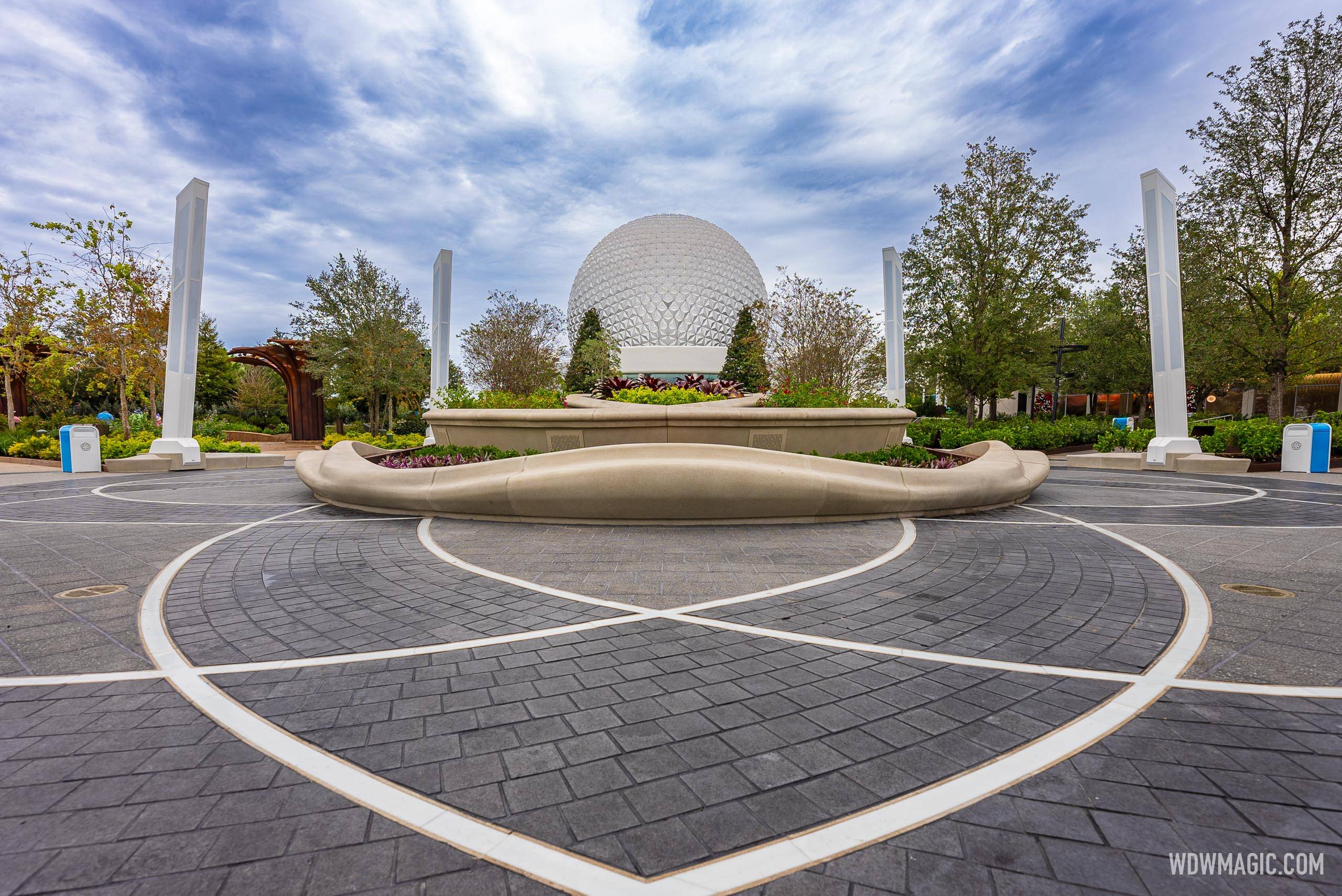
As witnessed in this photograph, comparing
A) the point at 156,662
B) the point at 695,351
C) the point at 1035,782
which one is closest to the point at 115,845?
the point at 156,662

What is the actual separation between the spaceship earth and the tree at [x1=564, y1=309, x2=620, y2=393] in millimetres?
4287

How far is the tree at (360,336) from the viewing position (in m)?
31.7

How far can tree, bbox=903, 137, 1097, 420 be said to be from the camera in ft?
79.5

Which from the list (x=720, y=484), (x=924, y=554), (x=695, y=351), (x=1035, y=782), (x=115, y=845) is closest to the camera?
(x=115, y=845)

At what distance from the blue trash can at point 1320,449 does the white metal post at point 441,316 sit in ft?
87.7

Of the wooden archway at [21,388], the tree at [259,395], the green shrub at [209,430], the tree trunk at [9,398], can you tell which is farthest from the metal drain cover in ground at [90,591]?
the tree at [259,395]

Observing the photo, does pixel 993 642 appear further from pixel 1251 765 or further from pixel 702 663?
pixel 702 663

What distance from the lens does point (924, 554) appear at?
23.3ft

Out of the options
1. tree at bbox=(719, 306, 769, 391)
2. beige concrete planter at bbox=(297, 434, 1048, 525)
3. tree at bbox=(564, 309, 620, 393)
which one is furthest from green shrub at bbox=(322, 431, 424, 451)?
tree at bbox=(719, 306, 769, 391)

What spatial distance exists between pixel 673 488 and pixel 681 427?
2.13 metres

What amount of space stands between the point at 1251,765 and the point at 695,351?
47.1 m

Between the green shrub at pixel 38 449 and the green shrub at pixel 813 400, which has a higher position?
the green shrub at pixel 813 400

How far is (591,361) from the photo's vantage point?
37125mm

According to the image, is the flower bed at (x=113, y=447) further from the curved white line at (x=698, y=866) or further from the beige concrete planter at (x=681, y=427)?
the curved white line at (x=698, y=866)
